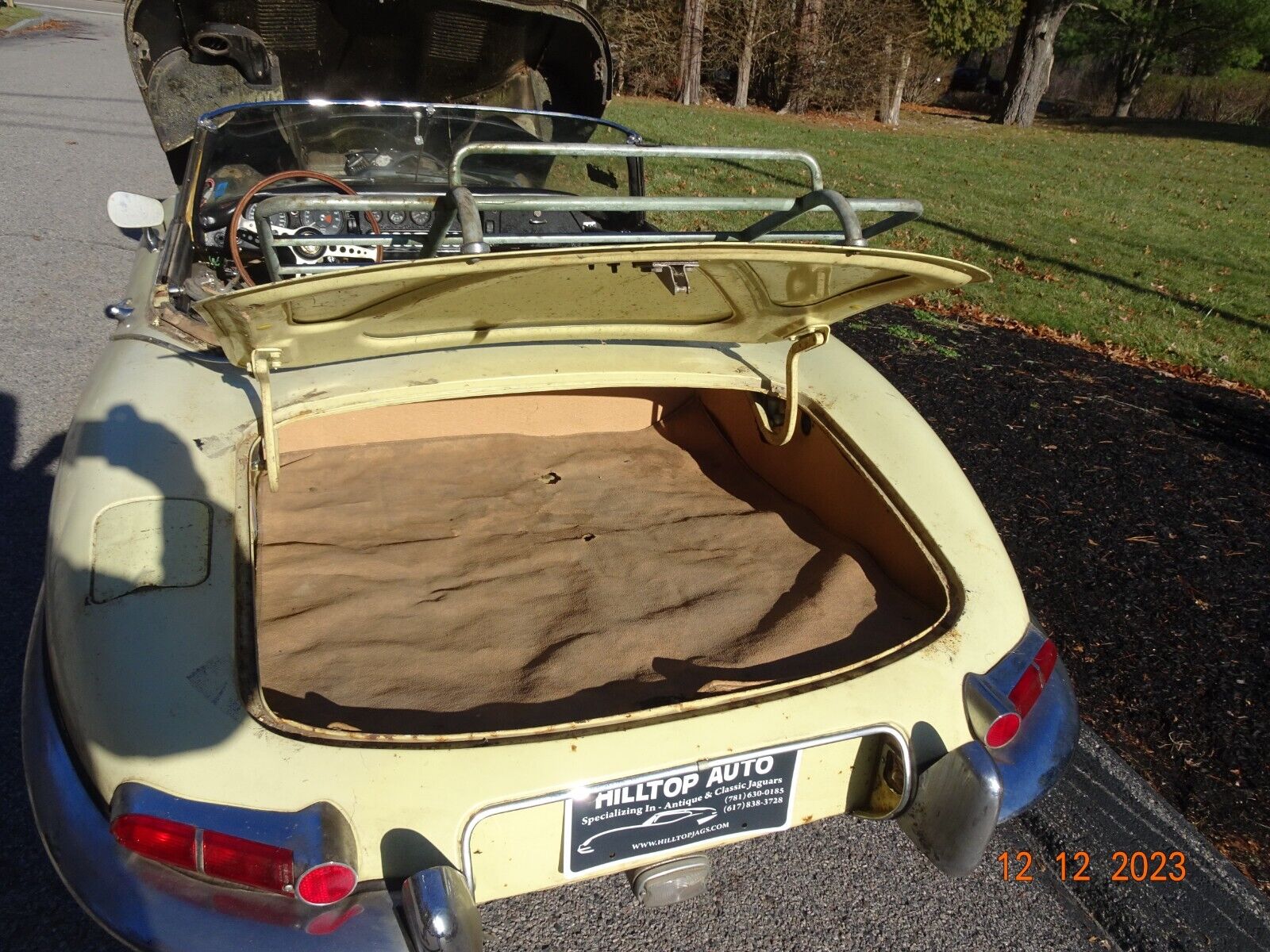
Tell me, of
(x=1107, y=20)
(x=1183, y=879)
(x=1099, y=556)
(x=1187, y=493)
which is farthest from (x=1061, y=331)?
(x=1107, y=20)

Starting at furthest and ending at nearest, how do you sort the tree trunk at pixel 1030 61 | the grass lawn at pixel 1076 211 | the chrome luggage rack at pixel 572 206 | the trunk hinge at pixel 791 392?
the tree trunk at pixel 1030 61 < the grass lawn at pixel 1076 211 < the trunk hinge at pixel 791 392 < the chrome luggage rack at pixel 572 206

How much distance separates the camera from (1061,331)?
6.45m

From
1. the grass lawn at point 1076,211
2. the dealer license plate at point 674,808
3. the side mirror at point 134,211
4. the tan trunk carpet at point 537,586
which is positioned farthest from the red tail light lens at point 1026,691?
the grass lawn at point 1076,211

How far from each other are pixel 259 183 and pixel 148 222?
1.60ft

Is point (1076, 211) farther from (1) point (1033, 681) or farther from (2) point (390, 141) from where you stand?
(1) point (1033, 681)

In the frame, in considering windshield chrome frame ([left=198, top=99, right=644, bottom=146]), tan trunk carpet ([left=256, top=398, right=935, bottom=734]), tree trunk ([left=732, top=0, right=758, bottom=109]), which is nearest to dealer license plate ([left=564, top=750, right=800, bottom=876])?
tan trunk carpet ([left=256, top=398, right=935, bottom=734])

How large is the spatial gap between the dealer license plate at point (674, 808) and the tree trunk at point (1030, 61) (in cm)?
2195

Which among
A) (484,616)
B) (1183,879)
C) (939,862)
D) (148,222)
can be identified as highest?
(148,222)

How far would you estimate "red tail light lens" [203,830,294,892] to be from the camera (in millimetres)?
1401

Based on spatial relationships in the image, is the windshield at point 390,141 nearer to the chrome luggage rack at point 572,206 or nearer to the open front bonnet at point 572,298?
the chrome luggage rack at point 572,206

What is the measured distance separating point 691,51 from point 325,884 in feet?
60.6

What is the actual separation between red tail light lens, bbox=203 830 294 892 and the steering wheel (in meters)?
1.76

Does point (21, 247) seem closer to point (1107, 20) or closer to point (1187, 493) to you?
point (1187, 493)

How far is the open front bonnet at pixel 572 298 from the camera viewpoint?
1.52 m
